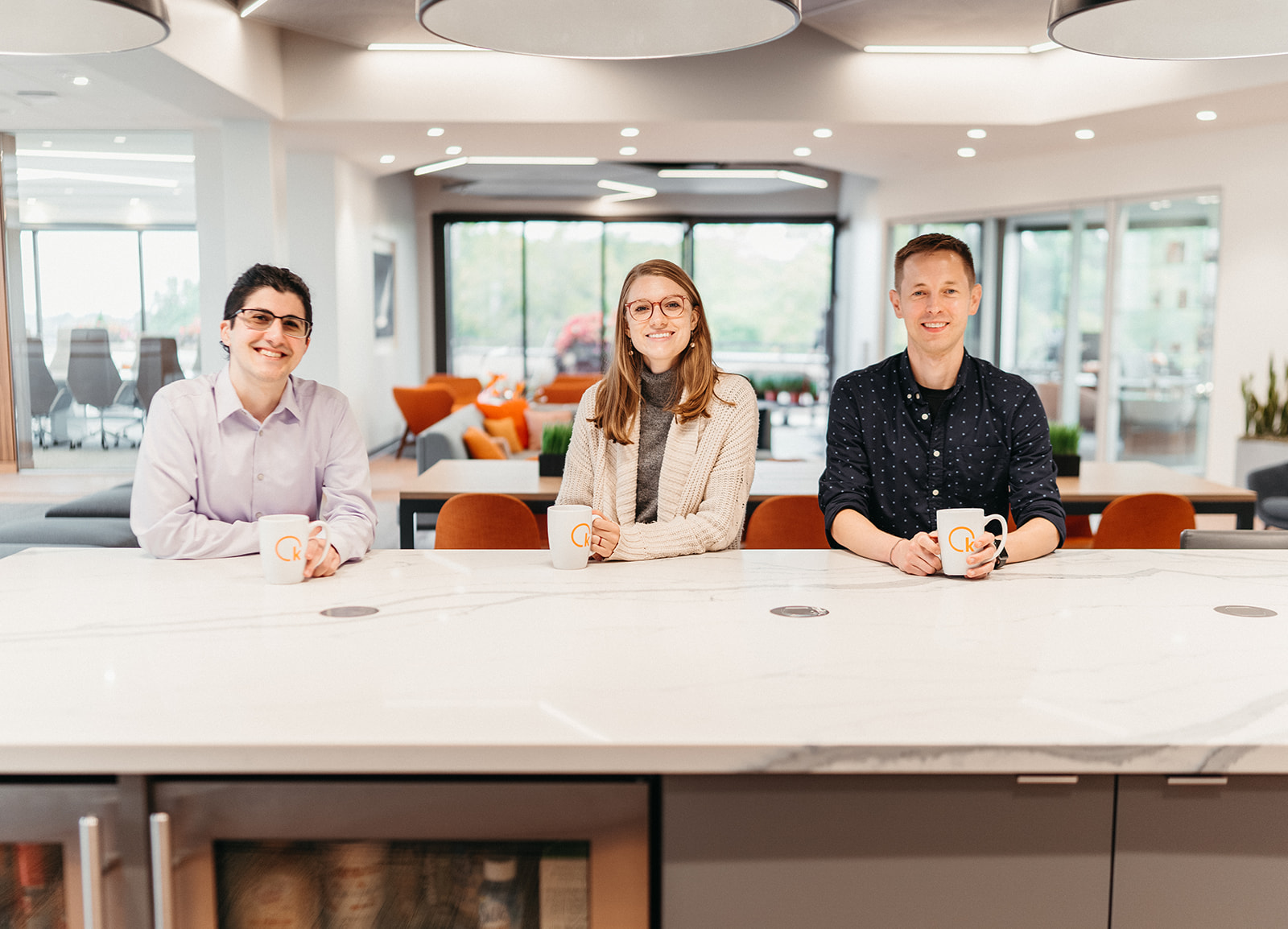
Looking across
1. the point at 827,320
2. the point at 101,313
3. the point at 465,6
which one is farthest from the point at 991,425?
the point at 827,320

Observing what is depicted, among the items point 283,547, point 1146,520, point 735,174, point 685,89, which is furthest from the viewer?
point 735,174

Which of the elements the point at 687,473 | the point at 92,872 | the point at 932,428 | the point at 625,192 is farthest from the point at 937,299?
the point at 625,192

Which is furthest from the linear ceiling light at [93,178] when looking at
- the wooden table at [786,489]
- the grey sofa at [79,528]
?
the wooden table at [786,489]

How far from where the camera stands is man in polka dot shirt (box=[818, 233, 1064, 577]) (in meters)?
2.03

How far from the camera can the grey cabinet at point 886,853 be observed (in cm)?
110

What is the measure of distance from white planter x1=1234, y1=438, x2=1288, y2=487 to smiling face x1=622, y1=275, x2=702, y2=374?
616cm

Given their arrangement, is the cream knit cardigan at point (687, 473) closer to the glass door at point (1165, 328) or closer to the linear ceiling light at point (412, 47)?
the linear ceiling light at point (412, 47)

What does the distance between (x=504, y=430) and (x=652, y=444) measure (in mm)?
5440

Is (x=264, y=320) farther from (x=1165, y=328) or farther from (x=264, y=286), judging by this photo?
(x=1165, y=328)

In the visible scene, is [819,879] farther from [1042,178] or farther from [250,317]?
[1042,178]

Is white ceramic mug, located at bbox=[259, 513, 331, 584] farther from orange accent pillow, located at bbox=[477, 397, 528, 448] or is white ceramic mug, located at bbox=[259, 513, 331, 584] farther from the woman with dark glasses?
orange accent pillow, located at bbox=[477, 397, 528, 448]

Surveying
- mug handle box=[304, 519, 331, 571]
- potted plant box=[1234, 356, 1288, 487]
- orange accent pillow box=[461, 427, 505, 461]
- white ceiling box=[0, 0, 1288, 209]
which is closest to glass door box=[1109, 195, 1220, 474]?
potted plant box=[1234, 356, 1288, 487]

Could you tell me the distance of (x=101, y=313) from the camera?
7.98m

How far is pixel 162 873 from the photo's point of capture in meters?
1.09
